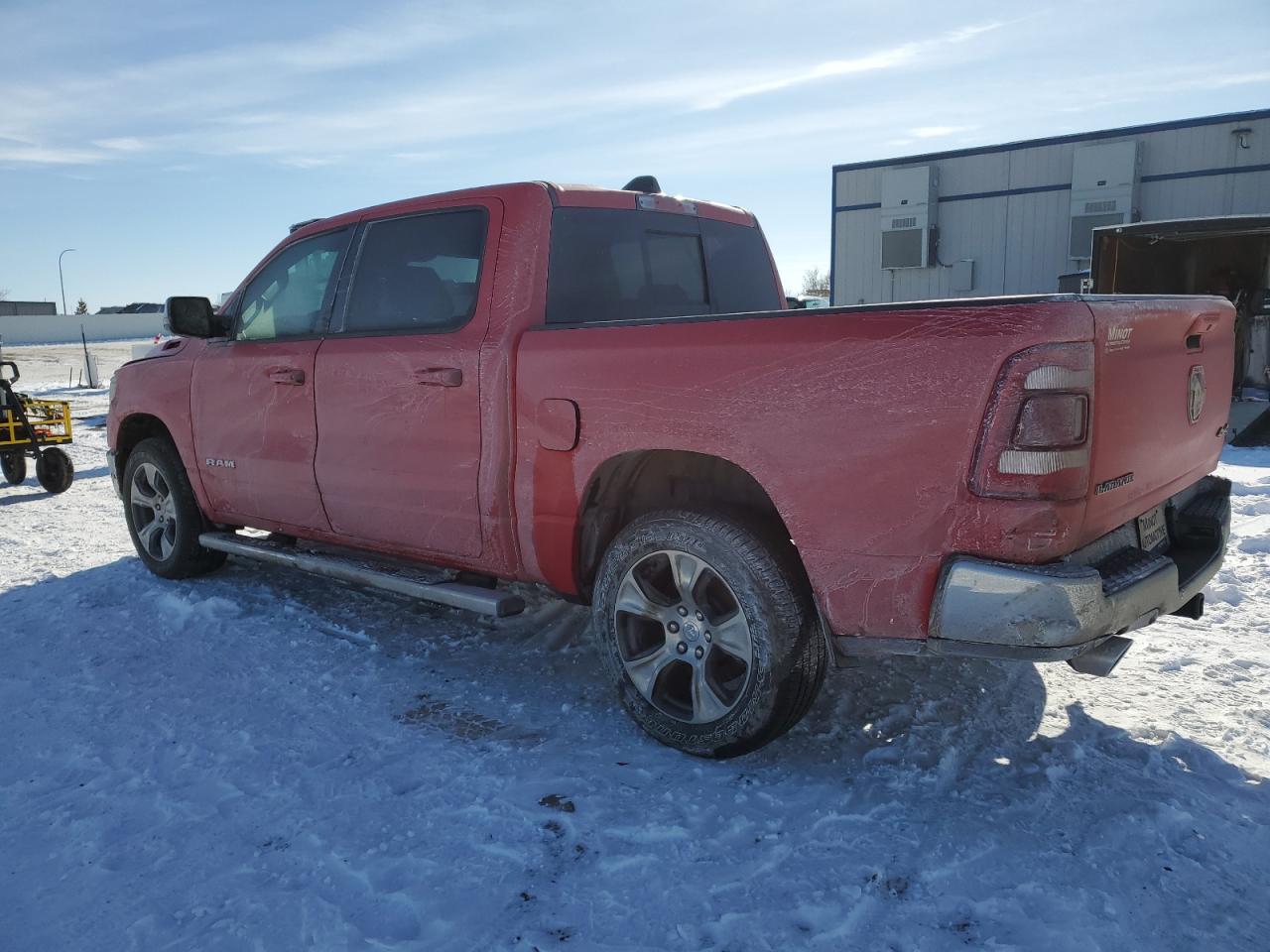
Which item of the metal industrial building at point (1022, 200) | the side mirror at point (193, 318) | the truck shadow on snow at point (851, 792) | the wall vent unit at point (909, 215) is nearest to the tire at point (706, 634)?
the truck shadow on snow at point (851, 792)

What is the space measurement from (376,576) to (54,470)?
6.38 m

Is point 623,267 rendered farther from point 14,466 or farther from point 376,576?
point 14,466

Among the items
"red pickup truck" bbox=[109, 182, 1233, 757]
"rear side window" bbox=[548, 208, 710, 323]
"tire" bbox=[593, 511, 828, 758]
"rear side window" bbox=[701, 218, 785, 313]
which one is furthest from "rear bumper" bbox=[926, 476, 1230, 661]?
"rear side window" bbox=[701, 218, 785, 313]

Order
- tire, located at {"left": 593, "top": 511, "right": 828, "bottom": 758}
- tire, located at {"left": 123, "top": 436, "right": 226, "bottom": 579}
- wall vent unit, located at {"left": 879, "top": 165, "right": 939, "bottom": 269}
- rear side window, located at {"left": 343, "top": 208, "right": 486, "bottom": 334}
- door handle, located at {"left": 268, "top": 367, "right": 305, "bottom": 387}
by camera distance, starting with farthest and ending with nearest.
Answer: wall vent unit, located at {"left": 879, "top": 165, "right": 939, "bottom": 269} → tire, located at {"left": 123, "top": 436, "right": 226, "bottom": 579} → door handle, located at {"left": 268, "top": 367, "right": 305, "bottom": 387} → rear side window, located at {"left": 343, "top": 208, "right": 486, "bottom": 334} → tire, located at {"left": 593, "top": 511, "right": 828, "bottom": 758}

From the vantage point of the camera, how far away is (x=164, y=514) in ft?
18.6

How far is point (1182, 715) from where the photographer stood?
3432 mm

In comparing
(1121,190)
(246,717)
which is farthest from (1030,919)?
(1121,190)

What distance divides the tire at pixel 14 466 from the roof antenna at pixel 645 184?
780 centimetres

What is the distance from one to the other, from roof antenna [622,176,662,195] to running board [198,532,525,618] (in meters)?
1.97

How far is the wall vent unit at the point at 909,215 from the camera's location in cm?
1780

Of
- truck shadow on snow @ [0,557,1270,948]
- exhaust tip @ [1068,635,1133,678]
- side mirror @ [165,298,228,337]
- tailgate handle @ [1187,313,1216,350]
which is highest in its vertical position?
side mirror @ [165,298,228,337]

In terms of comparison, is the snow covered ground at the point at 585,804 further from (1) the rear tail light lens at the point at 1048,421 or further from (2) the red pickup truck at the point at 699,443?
(1) the rear tail light lens at the point at 1048,421

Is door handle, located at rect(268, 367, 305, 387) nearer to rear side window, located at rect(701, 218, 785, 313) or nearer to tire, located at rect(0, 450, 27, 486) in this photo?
rear side window, located at rect(701, 218, 785, 313)

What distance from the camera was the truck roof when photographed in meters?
3.85
